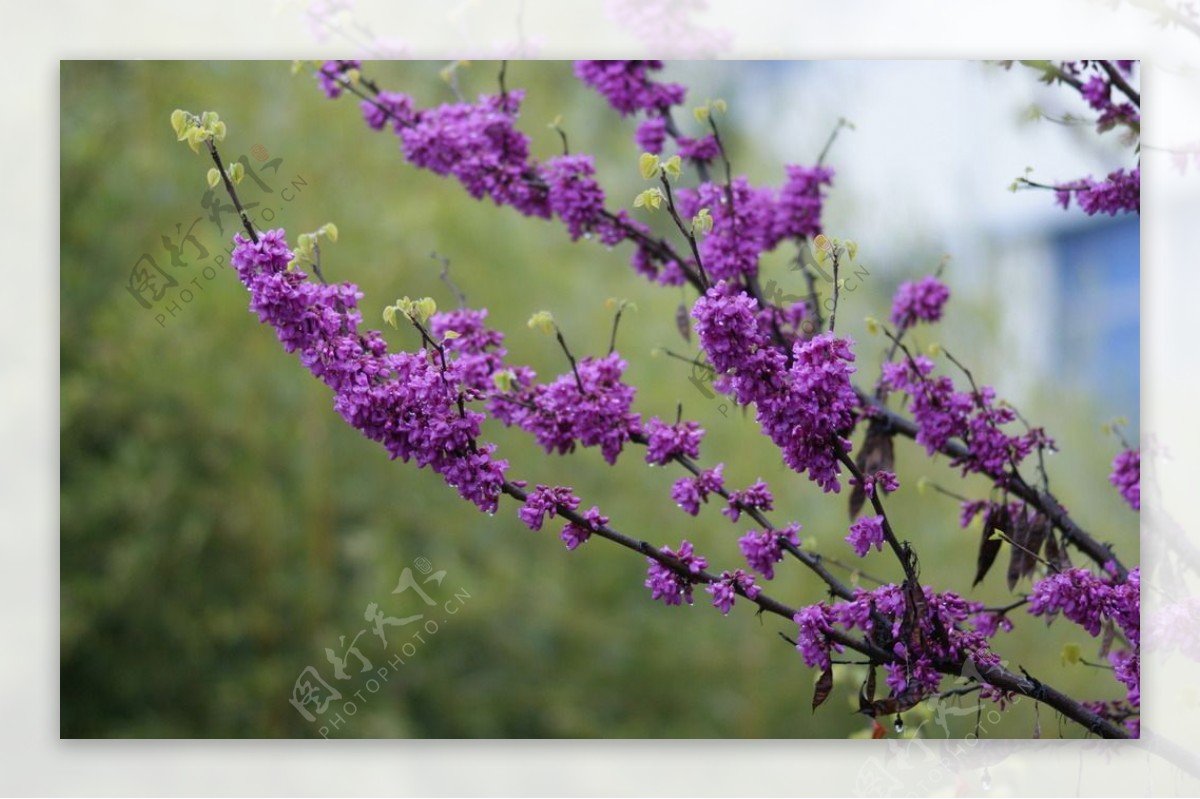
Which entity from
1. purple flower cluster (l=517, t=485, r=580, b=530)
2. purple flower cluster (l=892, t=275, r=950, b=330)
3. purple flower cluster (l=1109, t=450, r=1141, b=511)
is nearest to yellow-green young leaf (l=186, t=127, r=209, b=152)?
purple flower cluster (l=517, t=485, r=580, b=530)

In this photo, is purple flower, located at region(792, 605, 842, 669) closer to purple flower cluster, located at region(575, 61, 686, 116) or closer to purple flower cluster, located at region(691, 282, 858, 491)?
purple flower cluster, located at region(691, 282, 858, 491)

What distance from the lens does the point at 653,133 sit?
1731mm

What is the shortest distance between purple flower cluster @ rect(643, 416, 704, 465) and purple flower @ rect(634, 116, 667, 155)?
52cm

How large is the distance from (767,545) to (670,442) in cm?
A: 17

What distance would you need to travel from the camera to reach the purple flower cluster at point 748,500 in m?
1.41

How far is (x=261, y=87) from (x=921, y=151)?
127 centimetres

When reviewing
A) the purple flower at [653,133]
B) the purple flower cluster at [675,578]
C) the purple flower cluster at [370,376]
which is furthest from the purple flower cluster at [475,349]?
the purple flower at [653,133]

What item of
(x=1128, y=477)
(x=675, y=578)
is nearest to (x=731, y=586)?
(x=675, y=578)

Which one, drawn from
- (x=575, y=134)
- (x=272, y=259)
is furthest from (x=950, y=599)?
(x=575, y=134)

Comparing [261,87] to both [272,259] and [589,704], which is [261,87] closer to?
[272,259]

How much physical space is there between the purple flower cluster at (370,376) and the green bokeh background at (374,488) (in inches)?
34.8

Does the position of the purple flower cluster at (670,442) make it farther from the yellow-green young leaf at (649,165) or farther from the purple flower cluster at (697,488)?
the yellow-green young leaf at (649,165)

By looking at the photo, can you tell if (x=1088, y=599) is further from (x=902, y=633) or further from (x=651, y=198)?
(x=651, y=198)

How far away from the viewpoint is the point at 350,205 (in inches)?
95.3
